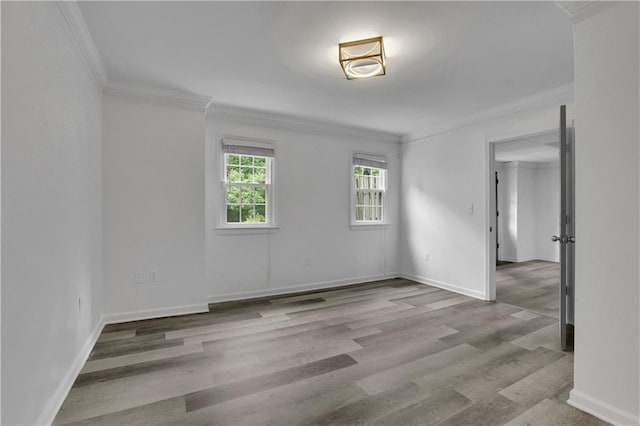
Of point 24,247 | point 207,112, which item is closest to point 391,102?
point 207,112

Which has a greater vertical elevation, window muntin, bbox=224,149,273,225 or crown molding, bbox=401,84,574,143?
crown molding, bbox=401,84,574,143

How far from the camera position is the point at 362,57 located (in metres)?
2.59

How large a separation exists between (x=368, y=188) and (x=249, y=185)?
7.19 feet

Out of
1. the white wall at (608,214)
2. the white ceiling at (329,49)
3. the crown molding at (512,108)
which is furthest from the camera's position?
the crown molding at (512,108)

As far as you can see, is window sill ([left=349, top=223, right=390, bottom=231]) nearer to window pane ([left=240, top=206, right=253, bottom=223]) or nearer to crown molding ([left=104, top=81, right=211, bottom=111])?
window pane ([left=240, top=206, right=253, bottom=223])

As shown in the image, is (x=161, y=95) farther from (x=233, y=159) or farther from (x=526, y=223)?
(x=526, y=223)

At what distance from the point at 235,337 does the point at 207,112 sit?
2.84 metres

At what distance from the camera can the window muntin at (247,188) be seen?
4.37 metres

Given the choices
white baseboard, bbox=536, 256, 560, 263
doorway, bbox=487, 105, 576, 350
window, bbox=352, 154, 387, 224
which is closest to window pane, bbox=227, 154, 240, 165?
window, bbox=352, 154, 387, 224

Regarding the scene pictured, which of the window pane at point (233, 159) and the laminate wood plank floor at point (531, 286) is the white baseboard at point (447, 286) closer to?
the laminate wood plank floor at point (531, 286)

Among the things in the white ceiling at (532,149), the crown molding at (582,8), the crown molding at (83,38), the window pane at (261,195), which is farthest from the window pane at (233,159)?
the white ceiling at (532,149)

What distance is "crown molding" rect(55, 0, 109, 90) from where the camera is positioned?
202cm

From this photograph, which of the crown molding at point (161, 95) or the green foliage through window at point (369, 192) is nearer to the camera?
the crown molding at point (161, 95)

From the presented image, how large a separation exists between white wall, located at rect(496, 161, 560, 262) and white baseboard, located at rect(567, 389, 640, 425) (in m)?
6.45
